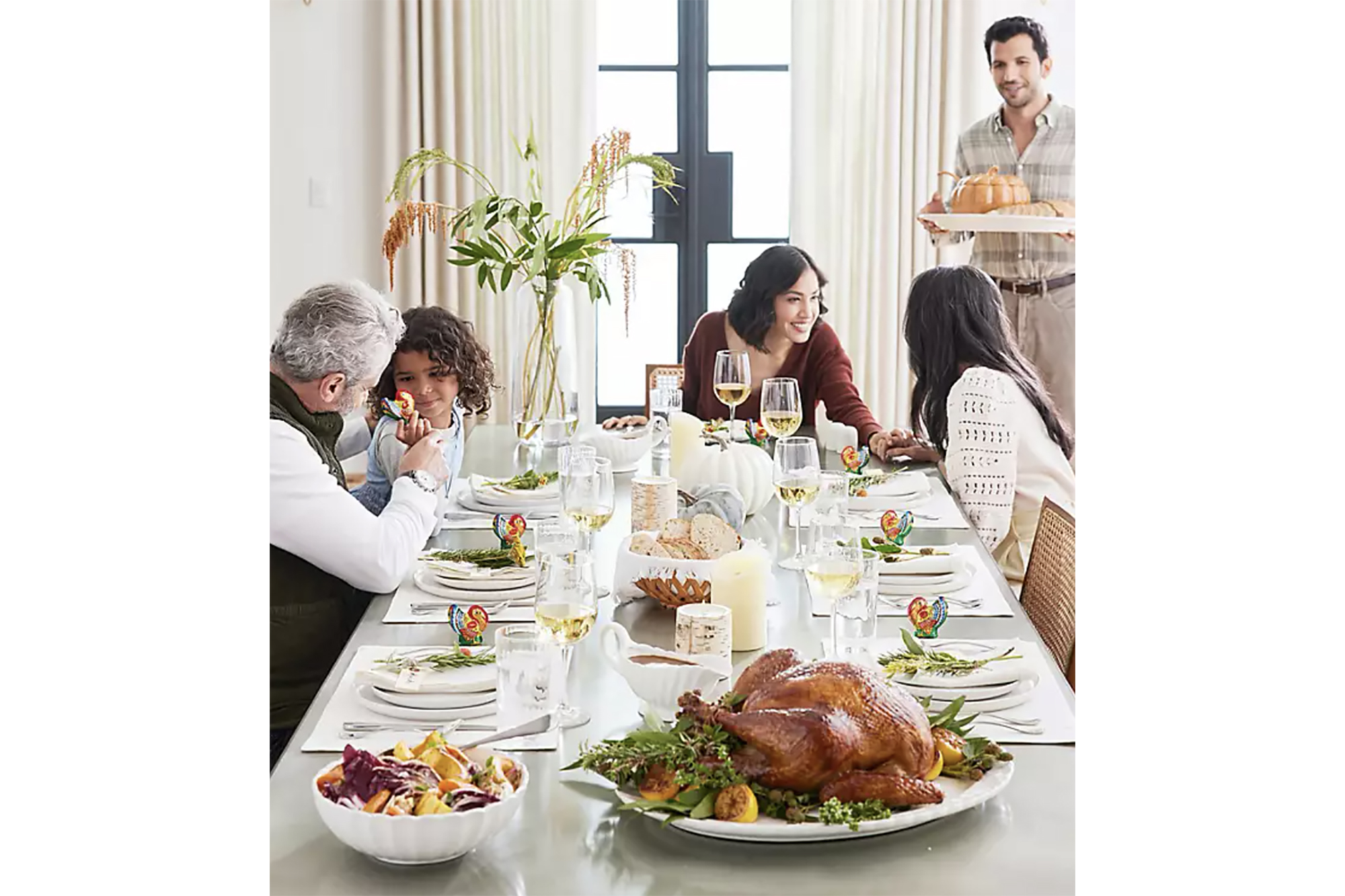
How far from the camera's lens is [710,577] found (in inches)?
63.3

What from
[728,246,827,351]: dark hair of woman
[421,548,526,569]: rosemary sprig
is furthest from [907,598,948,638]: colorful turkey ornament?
[728,246,827,351]: dark hair of woman

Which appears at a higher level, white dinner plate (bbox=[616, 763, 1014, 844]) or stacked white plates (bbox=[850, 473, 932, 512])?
stacked white plates (bbox=[850, 473, 932, 512])

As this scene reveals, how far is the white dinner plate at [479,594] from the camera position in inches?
72.2

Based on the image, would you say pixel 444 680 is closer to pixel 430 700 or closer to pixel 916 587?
pixel 430 700

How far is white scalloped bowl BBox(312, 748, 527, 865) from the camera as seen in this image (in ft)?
3.27

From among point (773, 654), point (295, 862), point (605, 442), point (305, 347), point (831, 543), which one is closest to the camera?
point (295, 862)

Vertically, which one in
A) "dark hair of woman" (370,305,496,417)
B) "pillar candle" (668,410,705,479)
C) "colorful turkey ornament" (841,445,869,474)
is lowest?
"colorful turkey ornament" (841,445,869,474)

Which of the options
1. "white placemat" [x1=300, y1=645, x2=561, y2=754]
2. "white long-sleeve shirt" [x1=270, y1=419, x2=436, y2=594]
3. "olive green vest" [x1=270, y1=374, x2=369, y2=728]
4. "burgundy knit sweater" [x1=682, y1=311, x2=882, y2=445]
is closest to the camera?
"white placemat" [x1=300, y1=645, x2=561, y2=754]

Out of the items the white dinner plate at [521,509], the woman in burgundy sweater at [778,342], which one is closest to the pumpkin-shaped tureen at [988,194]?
the woman in burgundy sweater at [778,342]

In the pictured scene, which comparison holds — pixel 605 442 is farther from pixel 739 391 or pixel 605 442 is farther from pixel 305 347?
pixel 305 347

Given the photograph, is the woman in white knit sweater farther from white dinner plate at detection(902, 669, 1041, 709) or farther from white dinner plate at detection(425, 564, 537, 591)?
white dinner plate at detection(902, 669, 1041, 709)

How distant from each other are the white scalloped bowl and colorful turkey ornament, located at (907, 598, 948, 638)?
2.23 ft
